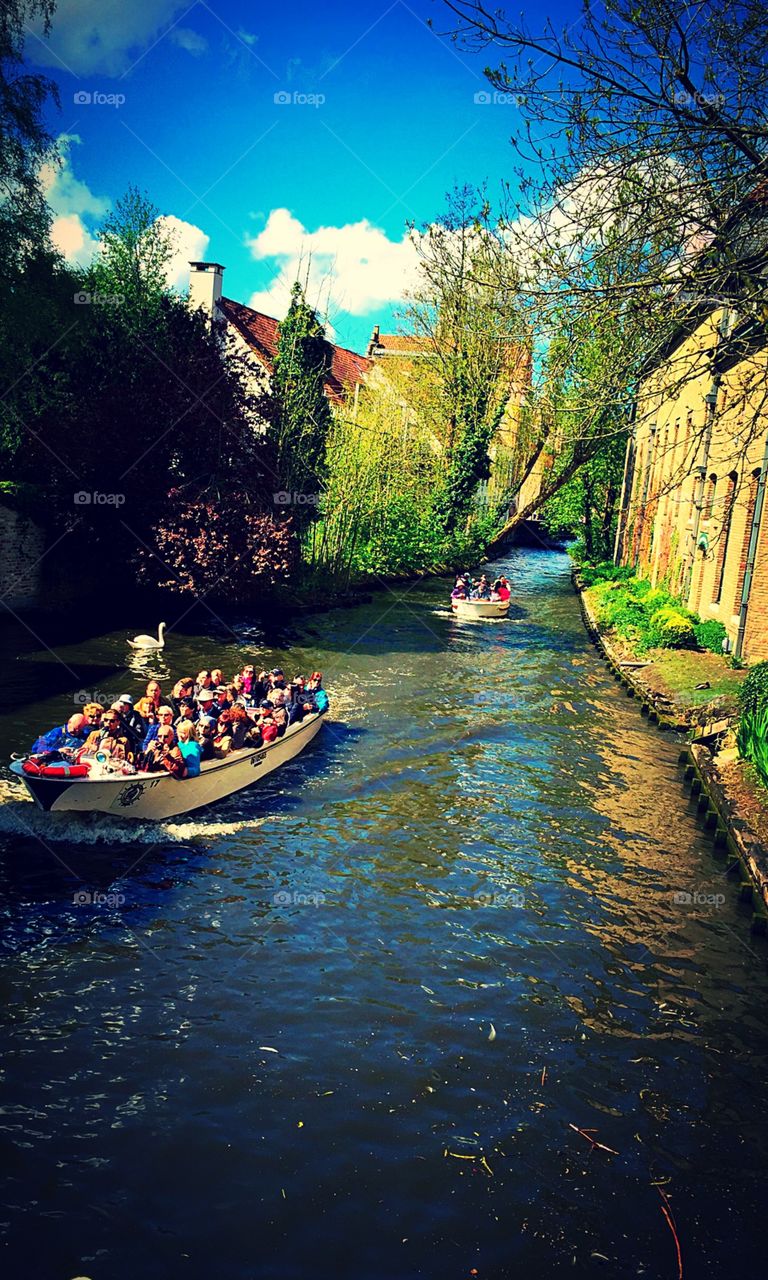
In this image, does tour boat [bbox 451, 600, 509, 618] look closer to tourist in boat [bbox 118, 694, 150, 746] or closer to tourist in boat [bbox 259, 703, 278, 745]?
tourist in boat [bbox 259, 703, 278, 745]

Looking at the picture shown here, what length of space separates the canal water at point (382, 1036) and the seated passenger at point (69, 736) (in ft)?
3.38

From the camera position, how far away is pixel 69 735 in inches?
539

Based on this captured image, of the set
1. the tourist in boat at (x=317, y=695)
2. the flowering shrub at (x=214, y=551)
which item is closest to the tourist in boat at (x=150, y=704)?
the tourist in boat at (x=317, y=695)

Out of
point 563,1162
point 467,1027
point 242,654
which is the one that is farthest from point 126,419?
point 563,1162

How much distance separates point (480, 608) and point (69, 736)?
76.8ft

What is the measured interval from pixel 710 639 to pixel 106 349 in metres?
19.5

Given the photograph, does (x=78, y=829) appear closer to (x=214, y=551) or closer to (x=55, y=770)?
(x=55, y=770)

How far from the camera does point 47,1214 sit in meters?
6.67

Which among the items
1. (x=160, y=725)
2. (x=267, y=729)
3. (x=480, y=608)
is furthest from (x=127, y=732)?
(x=480, y=608)

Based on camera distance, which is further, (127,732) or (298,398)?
(298,398)

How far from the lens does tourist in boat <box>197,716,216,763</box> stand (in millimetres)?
14570

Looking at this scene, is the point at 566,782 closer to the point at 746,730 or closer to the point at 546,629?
the point at 746,730

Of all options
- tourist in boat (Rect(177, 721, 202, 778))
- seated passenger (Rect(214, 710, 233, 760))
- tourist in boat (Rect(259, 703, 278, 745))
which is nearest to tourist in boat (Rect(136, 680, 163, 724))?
seated passenger (Rect(214, 710, 233, 760))

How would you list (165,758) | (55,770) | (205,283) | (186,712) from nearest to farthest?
1. (55,770)
2. (165,758)
3. (186,712)
4. (205,283)
